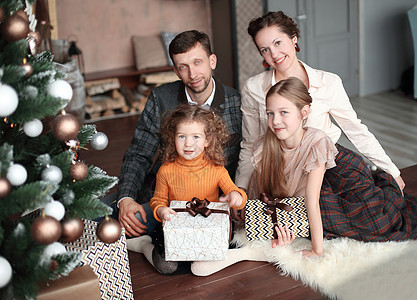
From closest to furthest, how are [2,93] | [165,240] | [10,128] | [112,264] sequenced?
1. [2,93]
2. [10,128]
3. [112,264]
4. [165,240]

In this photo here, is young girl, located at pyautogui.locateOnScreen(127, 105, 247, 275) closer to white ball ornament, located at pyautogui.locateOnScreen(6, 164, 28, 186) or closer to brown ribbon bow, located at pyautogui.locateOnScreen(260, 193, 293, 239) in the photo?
brown ribbon bow, located at pyautogui.locateOnScreen(260, 193, 293, 239)

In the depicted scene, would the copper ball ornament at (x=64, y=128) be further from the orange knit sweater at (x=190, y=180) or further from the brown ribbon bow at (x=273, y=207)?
the brown ribbon bow at (x=273, y=207)

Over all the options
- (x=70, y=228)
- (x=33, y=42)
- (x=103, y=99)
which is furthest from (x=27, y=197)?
(x=103, y=99)

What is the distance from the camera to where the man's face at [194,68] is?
2.40 metres

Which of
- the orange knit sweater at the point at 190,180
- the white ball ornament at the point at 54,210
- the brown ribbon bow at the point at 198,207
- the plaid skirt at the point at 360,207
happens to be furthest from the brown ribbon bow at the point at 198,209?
the white ball ornament at the point at 54,210

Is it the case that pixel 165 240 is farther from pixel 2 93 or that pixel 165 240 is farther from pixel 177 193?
pixel 2 93

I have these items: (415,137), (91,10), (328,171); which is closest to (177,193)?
(328,171)

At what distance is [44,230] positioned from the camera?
1.35m

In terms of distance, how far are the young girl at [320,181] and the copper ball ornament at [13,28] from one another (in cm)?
112

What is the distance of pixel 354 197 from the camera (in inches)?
91.4

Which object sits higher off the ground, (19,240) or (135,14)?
(135,14)

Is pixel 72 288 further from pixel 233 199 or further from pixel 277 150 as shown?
pixel 277 150

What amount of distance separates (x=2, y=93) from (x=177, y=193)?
43.1 inches

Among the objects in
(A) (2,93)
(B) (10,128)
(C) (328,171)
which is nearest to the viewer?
(A) (2,93)
